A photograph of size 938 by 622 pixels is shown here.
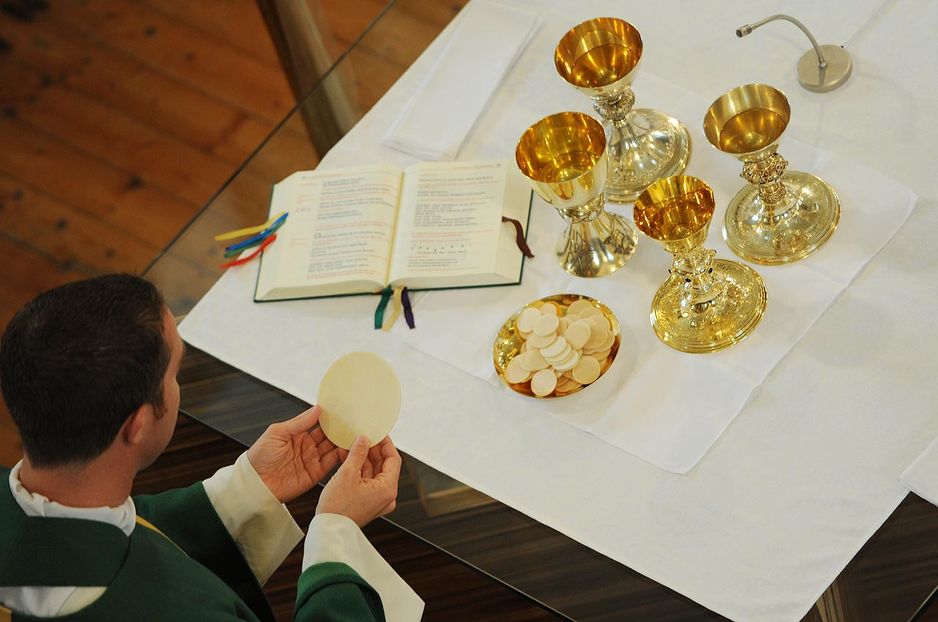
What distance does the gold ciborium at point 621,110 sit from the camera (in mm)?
1677

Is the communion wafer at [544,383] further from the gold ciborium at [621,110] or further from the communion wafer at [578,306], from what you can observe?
the gold ciborium at [621,110]

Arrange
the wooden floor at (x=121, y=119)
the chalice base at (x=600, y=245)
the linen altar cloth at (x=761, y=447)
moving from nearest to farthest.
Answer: the linen altar cloth at (x=761, y=447) → the chalice base at (x=600, y=245) → the wooden floor at (x=121, y=119)

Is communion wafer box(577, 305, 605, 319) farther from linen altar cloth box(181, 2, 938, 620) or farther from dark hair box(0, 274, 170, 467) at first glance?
dark hair box(0, 274, 170, 467)

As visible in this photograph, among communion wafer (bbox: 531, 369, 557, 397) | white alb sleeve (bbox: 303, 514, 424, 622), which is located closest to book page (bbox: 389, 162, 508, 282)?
communion wafer (bbox: 531, 369, 557, 397)

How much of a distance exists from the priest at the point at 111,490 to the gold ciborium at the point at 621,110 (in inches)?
23.7

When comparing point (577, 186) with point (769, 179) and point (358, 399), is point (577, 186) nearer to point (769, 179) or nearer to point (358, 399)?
point (769, 179)

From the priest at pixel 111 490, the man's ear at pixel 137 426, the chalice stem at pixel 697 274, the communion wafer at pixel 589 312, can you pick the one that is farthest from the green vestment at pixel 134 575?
the chalice stem at pixel 697 274

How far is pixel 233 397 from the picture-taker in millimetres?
1739

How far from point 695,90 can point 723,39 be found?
0.38 feet

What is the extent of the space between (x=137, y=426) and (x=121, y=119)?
221 cm

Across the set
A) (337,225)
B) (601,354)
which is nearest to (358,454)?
(601,354)

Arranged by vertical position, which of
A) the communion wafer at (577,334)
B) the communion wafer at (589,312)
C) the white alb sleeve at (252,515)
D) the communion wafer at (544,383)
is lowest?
the white alb sleeve at (252,515)

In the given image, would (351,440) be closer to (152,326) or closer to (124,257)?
(152,326)

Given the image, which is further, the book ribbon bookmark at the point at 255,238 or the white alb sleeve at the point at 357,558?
the book ribbon bookmark at the point at 255,238
